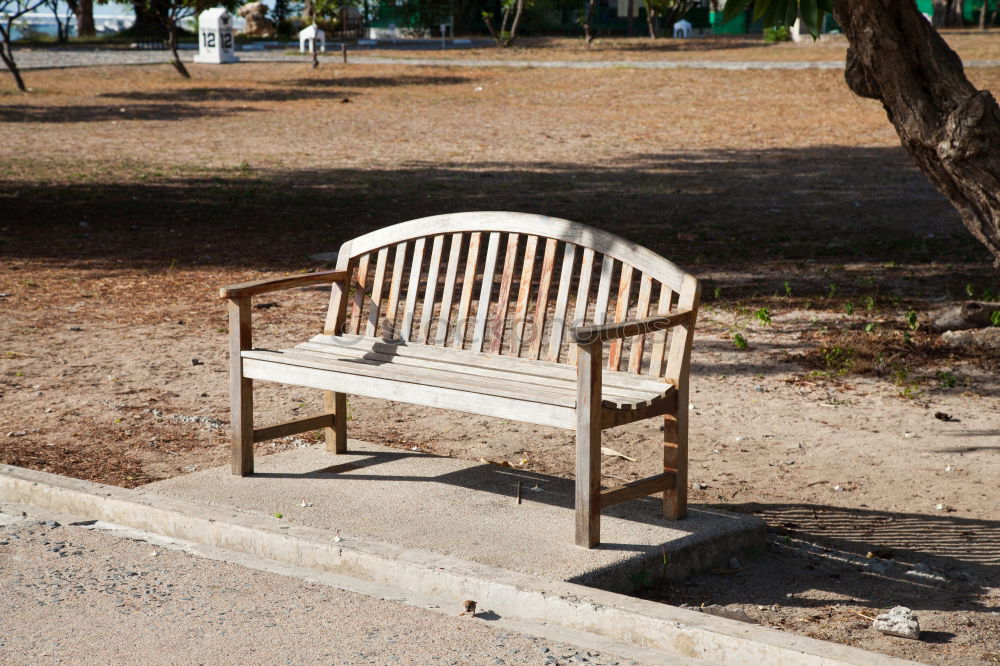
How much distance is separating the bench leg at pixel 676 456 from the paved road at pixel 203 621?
1.08 meters

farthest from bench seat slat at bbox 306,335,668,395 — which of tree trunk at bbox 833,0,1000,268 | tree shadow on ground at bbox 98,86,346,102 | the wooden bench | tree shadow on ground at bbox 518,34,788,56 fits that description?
tree shadow on ground at bbox 518,34,788,56

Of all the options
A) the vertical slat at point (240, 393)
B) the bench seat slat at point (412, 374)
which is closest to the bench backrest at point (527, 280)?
the bench seat slat at point (412, 374)

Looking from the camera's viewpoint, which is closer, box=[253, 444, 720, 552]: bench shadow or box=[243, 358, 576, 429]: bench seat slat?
box=[243, 358, 576, 429]: bench seat slat

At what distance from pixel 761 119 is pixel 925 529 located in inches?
774

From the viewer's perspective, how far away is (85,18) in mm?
57219

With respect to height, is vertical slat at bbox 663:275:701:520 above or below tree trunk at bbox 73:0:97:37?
below

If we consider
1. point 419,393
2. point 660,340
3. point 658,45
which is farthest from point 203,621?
point 658,45

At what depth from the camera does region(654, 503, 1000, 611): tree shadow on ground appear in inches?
166

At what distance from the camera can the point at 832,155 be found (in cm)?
1859

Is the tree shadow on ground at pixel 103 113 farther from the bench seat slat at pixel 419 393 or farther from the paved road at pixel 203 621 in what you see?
the paved road at pixel 203 621

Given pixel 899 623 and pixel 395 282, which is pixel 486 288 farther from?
pixel 899 623

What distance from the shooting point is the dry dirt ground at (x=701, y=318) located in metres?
4.79

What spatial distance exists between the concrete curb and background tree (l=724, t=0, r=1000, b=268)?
4.07m

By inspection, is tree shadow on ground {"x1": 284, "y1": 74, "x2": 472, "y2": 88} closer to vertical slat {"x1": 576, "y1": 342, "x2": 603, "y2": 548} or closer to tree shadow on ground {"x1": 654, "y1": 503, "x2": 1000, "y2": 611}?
tree shadow on ground {"x1": 654, "y1": 503, "x2": 1000, "y2": 611}
